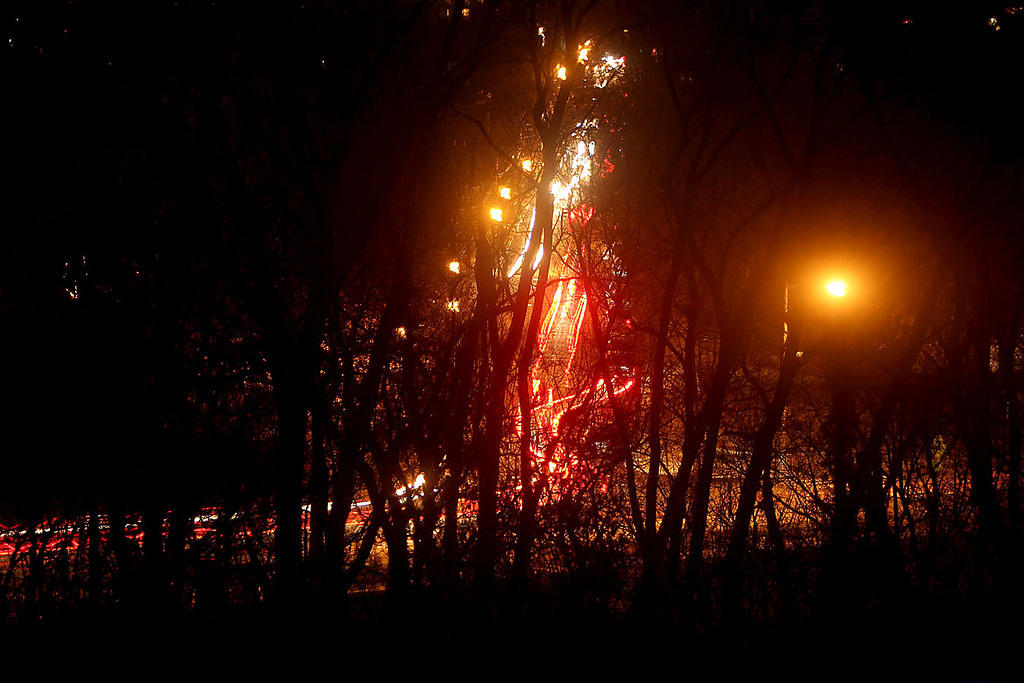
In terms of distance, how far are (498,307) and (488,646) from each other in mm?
3663

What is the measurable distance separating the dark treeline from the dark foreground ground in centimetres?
17

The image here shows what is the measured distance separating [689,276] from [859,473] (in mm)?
3052

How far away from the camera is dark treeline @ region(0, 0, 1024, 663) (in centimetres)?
645

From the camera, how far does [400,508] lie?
7.30 m

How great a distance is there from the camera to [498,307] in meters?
8.16

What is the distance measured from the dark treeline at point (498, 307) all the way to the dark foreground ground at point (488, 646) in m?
0.17

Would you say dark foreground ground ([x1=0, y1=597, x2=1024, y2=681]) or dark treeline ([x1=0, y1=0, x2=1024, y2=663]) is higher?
dark treeline ([x1=0, y1=0, x2=1024, y2=663])

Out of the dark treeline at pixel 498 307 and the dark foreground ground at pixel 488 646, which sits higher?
the dark treeline at pixel 498 307

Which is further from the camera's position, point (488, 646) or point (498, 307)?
point (498, 307)

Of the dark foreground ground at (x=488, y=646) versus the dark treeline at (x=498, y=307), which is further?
the dark treeline at (x=498, y=307)

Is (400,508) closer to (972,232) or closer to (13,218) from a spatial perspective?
(13,218)

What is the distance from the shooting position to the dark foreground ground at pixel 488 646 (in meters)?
6.25

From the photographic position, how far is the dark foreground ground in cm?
625

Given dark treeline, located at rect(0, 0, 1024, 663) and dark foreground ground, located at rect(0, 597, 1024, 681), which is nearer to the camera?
dark foreground ground, located at rect(0, 597, 1024, 681)
